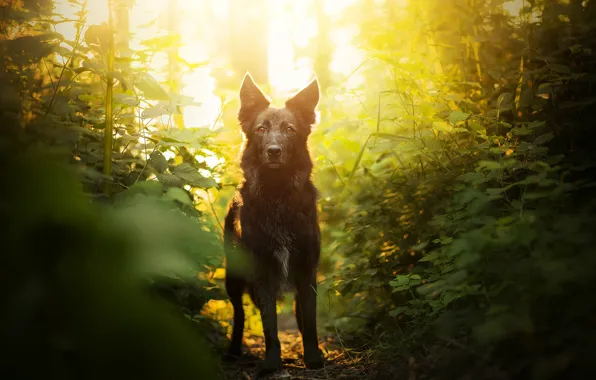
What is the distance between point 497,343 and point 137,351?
1.31 meters

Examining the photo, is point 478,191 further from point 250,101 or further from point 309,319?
point 250,101

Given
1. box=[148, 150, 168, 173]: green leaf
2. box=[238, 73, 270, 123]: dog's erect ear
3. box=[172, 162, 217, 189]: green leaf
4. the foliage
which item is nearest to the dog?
box=[238, 73, 270, 123]: dog's erect ear

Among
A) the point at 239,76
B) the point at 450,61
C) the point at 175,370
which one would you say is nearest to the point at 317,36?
the point at 239,76

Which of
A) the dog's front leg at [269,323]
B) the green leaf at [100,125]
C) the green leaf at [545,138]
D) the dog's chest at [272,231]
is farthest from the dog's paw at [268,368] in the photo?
the green leaf at [545,138]

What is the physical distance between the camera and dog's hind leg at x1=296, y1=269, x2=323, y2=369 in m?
3.53

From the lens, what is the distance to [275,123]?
4.08m

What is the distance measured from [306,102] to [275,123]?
1.45 ft

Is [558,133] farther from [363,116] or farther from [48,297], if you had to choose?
[48,297]

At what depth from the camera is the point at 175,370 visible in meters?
0.81

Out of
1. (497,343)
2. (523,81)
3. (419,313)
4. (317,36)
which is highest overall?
(317,36)

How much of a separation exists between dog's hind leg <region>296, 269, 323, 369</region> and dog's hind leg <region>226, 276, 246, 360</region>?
824mm

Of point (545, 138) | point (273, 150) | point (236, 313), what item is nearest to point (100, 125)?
point (273, 150)

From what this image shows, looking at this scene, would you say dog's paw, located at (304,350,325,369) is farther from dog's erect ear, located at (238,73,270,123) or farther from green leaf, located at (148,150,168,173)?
dog's erect ear, located at (238,73,270,123)

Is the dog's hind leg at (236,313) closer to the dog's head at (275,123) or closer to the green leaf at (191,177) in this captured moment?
the dog's head at (275,123)
